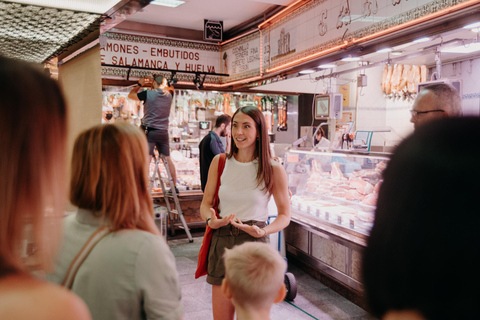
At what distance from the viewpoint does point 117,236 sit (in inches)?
48.9

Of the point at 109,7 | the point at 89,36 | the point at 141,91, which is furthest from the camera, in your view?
the point at 141,91

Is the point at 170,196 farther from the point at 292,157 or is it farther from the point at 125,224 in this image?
the point at 125,224

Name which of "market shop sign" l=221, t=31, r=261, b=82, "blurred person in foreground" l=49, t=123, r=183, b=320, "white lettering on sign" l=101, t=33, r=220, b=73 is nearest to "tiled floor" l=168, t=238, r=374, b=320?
"blurred person in foreground" l=49, t=123, r=183, b=320

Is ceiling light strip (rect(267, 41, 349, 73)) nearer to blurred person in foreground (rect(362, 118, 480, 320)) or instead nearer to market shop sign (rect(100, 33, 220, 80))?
market shop sign (rect(100, 33, 220, 80))

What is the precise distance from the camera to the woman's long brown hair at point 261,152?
270 cm

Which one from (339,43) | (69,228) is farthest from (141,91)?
(69,228)

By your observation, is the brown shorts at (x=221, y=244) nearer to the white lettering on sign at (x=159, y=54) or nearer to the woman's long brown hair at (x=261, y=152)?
the woman's long brown hair at (x=261, y=152)

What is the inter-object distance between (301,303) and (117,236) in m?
3.48

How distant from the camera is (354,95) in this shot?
9.66 metres

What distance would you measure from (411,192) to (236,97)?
8264mm

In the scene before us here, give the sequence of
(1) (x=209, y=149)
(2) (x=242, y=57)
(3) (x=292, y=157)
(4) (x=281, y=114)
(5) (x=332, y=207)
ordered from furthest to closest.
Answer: (4) (x=281, y=114)
(2) (x=242, y=57)
(1) (x=209, y=149)
(3) (x=292, y=157)
(5) (x=332, y=207)

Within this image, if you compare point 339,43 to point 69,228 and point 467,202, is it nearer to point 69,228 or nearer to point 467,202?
point 69,228

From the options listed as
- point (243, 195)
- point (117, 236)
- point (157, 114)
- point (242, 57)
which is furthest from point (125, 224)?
point (242, 57)

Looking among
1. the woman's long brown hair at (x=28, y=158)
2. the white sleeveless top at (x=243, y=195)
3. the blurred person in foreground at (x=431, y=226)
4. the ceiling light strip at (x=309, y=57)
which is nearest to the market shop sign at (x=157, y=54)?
the ceiling light strip at (x=309, y=57)
